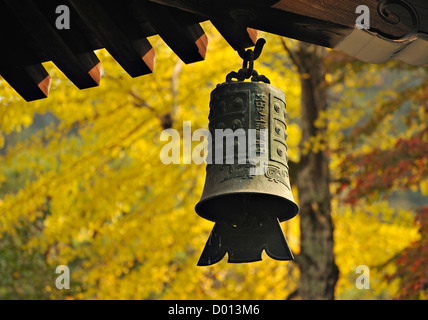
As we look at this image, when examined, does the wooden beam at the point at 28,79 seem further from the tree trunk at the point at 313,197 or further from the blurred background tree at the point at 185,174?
the tree trunk at the point at 313,197

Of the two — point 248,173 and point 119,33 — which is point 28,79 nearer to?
point 119,33

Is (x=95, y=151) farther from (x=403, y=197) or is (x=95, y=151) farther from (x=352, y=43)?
(x=403, y=197)

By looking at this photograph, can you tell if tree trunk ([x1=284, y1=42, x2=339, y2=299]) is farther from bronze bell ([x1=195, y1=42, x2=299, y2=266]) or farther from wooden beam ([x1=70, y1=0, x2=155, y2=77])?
wooden beam ([x1=70, y1=0, x2=155, y2=77])

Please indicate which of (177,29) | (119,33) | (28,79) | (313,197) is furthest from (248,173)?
(313,197)

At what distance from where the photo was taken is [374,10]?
10.3ft

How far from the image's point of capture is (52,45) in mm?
3328

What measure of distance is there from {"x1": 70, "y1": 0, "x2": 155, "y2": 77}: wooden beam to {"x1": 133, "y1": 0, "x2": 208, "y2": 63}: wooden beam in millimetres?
116

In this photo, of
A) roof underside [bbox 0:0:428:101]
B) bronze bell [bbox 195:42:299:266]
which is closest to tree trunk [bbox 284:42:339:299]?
bronze bell [bbox 195:42:299:266]

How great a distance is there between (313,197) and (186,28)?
5832mm

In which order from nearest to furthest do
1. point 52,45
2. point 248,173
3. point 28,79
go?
point 248,173, point 52,45, point 28,79

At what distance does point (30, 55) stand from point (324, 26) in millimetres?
1603

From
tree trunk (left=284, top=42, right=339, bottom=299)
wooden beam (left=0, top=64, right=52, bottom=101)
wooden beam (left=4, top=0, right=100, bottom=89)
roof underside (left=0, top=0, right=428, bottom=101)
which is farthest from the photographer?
tree trunk (left=284, top=42, right=339, bottom=299)

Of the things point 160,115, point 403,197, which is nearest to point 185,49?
point 160,115

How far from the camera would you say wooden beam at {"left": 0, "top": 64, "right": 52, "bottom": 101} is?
3.62 metres
